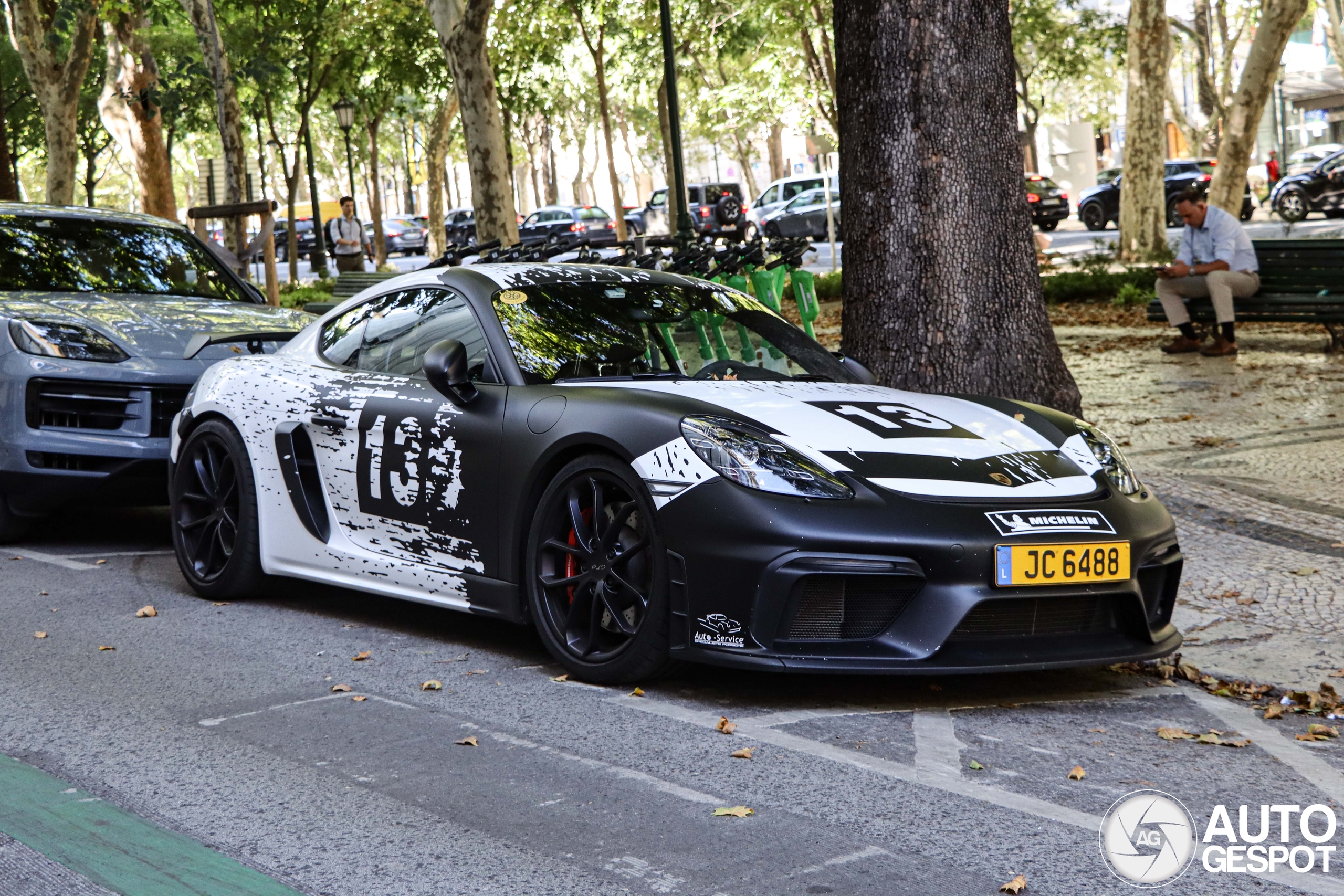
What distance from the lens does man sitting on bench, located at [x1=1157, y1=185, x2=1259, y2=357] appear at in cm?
1287

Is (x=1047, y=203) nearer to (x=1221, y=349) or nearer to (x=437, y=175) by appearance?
(x=437, y=175)

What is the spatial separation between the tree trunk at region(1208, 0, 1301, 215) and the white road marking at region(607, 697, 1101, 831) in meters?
18.4

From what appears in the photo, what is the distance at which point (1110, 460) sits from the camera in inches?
201

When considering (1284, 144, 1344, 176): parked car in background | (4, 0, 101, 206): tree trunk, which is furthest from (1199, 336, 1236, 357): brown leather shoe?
(1284, 144, 1344, 176): parked car in background

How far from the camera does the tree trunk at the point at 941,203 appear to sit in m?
7.35

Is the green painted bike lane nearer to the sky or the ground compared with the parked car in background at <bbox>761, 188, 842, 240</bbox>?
nearer to the ground

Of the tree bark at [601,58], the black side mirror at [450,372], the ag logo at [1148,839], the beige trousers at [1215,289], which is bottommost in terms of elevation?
the ag logo at [1148,839]

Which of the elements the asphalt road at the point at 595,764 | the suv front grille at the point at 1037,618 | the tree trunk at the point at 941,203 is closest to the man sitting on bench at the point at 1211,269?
the tree trunk at the point at 941,203

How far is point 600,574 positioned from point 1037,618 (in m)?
1.31

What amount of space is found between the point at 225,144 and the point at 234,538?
15.2 metres

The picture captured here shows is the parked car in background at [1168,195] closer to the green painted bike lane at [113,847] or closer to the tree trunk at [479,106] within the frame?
the tree trunk at [479,106]

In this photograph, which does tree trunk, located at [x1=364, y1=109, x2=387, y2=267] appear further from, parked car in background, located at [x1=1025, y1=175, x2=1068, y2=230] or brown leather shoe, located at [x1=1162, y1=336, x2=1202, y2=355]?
brown leather shoe, located at [x1=1162, y1=336, x2=1202, y2=355]

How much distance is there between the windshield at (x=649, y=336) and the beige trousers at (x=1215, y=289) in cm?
788

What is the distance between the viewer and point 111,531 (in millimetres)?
8469
